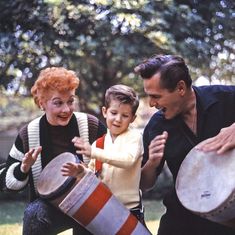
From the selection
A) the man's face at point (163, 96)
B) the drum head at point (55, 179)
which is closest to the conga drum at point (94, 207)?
the drum head at point (55, 179)

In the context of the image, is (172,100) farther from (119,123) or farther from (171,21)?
(171,21)

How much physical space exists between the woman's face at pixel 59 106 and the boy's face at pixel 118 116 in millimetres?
255

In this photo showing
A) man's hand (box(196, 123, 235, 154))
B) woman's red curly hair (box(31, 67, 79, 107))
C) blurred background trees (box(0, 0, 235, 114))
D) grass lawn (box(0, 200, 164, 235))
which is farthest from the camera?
blurred background trees (box(0, 0, 235, 114))

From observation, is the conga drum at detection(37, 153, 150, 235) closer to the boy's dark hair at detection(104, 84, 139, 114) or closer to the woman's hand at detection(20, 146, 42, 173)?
the woman's hand at detection(20, 146, 42, 173)

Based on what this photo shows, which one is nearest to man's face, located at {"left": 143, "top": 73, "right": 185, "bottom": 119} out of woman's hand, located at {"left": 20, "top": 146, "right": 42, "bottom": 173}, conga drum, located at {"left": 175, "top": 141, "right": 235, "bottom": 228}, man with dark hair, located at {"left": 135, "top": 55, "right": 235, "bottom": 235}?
man with dark hair, located at {"left": 135, "top": 55, "right": 235, "bottom": 235}

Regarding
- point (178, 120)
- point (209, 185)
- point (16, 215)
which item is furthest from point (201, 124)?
point (16, 215)

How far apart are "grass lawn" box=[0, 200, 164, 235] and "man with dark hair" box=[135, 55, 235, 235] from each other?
3357mm

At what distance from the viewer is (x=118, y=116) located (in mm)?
3016

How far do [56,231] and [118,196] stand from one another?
441mm

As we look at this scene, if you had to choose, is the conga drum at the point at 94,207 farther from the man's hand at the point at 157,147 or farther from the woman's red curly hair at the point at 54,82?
the woman's red curly hair at the point at 54,82

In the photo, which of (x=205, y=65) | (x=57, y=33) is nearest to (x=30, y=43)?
(x=57, y=33)

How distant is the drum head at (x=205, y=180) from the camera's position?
103 inches

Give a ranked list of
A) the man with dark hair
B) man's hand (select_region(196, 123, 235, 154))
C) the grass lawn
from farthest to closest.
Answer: the grass lawn < the man with dark hair < man's hand (select_region(196, 123, 235, 154))

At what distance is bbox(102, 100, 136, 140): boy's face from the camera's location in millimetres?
3010
